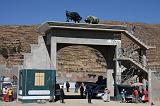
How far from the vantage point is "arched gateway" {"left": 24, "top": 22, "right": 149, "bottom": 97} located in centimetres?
4081

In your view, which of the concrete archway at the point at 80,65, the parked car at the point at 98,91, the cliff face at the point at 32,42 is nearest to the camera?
the parked car at the point at 98,91

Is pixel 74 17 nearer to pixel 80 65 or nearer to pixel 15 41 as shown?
pixel 80 65

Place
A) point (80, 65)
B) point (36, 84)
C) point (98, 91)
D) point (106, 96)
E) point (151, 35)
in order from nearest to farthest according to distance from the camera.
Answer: point (36, 84)
point (106, 96)
point (98, 91)
point (80, 65)
point (151, 35)

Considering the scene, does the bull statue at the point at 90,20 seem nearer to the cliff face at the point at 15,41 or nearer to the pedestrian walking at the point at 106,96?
the pedestrian walking at the point at 106,96

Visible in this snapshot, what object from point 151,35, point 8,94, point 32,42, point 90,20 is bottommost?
point 8,94

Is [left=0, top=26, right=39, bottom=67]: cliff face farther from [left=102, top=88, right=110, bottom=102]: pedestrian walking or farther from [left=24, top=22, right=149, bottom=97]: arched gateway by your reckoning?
[left=102, top=88, right=110, bottom=102]: pedestrian walking

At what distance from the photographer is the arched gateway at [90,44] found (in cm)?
4081

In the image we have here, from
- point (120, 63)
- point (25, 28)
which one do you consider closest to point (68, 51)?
point (25, 28)

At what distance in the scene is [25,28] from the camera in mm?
132500

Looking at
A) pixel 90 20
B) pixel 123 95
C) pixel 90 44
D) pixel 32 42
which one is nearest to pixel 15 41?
pixel 32 42

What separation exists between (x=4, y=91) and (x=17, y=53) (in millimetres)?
66355

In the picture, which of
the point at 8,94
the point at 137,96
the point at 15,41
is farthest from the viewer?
the point at 15,41

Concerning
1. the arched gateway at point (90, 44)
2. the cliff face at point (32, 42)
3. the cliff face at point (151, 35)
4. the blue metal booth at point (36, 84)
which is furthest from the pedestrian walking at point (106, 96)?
the cliff face at point (151, 35)

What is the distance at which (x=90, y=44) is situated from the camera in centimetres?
4234
